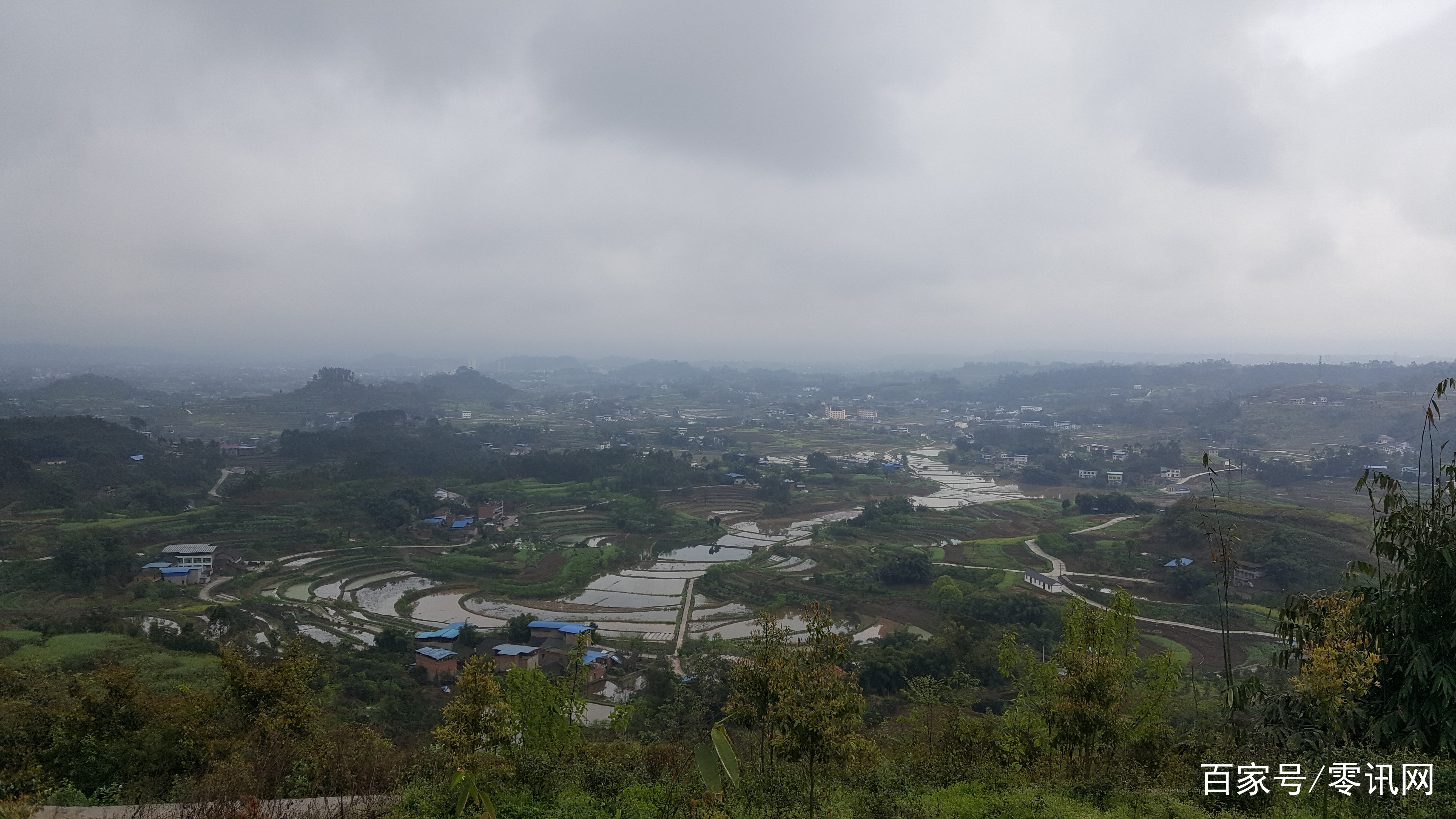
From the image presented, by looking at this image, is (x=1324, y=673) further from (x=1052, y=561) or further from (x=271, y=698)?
(x=1052, y=561)

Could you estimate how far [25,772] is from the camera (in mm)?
6734

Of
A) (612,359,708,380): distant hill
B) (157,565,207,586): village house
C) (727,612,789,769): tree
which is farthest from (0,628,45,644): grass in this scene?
(612,359,708,380): distant hill

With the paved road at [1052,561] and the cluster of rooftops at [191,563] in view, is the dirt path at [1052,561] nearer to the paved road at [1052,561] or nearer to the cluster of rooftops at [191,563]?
the paved road at [1052,561]

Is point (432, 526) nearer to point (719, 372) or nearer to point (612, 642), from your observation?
point (612, 642)

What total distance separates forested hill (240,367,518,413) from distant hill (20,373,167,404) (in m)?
14.3

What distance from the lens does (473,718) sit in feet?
19.6

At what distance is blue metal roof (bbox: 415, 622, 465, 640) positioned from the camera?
66.4ft

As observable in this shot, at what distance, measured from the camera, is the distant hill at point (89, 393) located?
7488cm

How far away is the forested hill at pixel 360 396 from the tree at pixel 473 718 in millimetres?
75923

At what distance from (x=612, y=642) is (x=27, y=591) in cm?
1981

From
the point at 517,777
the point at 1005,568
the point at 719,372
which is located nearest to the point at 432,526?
the point at 1005,568

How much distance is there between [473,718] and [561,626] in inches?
619

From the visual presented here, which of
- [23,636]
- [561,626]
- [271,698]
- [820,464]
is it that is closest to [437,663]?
[561,626]

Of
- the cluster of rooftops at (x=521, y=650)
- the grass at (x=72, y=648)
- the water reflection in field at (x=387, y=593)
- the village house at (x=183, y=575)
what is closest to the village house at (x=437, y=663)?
the cluster of rooftops at (x=521, y=650)
